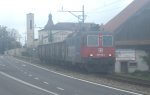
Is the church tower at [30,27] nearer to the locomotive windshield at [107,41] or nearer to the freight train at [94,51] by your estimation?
the freight train at [94,51]

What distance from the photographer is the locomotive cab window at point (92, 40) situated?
35984mm

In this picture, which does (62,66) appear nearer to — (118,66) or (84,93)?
(118,66)

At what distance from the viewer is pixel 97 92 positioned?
73.7 ft

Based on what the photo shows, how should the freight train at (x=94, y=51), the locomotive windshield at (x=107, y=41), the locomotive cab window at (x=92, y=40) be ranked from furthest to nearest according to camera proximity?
the locomotive windshield at (x=107, y=41), the locomotive cab window at (x=92, y=40), the freight train at (x=94, y=51)

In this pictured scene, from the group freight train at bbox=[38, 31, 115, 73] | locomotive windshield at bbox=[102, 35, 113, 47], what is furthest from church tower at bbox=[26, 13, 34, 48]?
locomotive windshield at bbox=[102, 35, 113, 47]

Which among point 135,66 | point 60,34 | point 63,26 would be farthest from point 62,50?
point 63,26

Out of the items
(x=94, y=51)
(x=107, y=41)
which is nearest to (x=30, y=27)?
(x=107, y=41)

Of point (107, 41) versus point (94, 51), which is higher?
point (107, 41)

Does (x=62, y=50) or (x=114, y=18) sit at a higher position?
(x=114, y=18)

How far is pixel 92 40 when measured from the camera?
119ft

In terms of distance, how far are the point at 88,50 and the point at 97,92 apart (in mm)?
13394

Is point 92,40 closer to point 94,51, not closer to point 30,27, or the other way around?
point 94,51

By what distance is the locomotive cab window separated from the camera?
3598 centimetres

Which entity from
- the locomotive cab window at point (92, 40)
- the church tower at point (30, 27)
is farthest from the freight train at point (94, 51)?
the church tower at point (30, 27)
